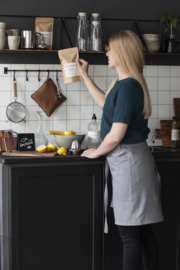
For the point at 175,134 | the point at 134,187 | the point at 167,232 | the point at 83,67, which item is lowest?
the point at 167,232

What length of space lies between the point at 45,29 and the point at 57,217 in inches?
52.0

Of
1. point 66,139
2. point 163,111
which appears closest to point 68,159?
point 66,139

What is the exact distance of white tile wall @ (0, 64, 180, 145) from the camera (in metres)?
2.71

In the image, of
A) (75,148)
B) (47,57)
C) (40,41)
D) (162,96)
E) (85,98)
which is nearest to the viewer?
(75,148)

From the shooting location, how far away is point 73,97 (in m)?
2.80

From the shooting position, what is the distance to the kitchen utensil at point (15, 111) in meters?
2.67

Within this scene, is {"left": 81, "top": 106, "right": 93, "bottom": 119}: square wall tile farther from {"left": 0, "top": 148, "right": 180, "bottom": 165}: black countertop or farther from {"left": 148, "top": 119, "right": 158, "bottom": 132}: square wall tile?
{"left": 0, "top": 148, "right": 180, "bottom": 165}: black countertop

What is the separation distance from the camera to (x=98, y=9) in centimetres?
279

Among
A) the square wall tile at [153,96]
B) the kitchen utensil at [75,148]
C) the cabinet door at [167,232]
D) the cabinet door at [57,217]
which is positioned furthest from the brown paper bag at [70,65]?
the cabinet door at [167,232]

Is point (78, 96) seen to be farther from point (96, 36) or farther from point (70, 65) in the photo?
point (96, 36)

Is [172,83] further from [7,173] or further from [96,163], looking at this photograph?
[7,173]

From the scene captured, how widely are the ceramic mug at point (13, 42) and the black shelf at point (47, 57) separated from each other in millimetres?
30

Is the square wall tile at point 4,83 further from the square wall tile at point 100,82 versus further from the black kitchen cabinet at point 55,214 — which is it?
the black kitchen cabinet at point 55,214

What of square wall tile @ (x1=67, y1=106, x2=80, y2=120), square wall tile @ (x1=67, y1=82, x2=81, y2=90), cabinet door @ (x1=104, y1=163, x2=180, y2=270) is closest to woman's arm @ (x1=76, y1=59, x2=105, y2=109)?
square wall tile @ (x1=67, y1=82, x2=81, y2=90)
